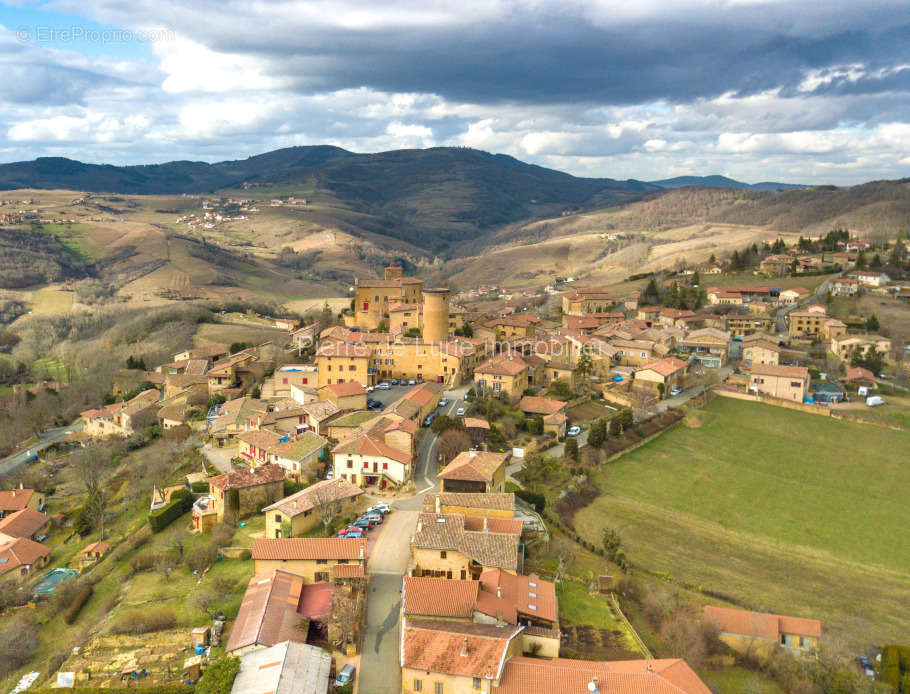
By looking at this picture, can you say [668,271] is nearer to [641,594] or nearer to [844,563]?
[844,563]

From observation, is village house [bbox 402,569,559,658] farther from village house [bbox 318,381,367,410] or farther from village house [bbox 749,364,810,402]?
village house [bbox 749,364,810,402]

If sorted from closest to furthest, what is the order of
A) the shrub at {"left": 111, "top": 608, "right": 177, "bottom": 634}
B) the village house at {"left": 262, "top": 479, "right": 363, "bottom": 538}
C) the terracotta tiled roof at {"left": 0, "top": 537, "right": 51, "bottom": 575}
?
the shrub at {"left": 111, "top": 608, "right": 177, "bottom": 634}
the village house at {"left": 262, "top": 479, "right": 363, "bottom": 538}
the terracotta tiled roof at {"left": 0, "top": 537, "right": 51, "bottom": 575}

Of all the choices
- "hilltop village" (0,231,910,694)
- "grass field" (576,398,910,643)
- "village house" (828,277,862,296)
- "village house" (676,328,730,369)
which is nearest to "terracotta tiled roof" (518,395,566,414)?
"hilltop village" (0,231,910,694)

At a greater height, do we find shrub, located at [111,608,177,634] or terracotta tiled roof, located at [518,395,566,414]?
terracotta tiled roof, located at [518,395,566,414]


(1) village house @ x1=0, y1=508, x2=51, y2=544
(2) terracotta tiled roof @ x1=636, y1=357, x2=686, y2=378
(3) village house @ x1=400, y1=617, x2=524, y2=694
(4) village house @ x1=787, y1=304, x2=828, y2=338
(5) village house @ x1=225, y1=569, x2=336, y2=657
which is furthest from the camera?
(4) village house @ x1=787, y1=304, x2=828, y2=338

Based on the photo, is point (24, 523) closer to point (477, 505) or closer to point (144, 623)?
point (144, 623)

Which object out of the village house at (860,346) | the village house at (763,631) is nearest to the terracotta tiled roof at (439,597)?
the village house at (763,631)

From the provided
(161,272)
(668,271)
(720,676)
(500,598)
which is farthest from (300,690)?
(161,272)
